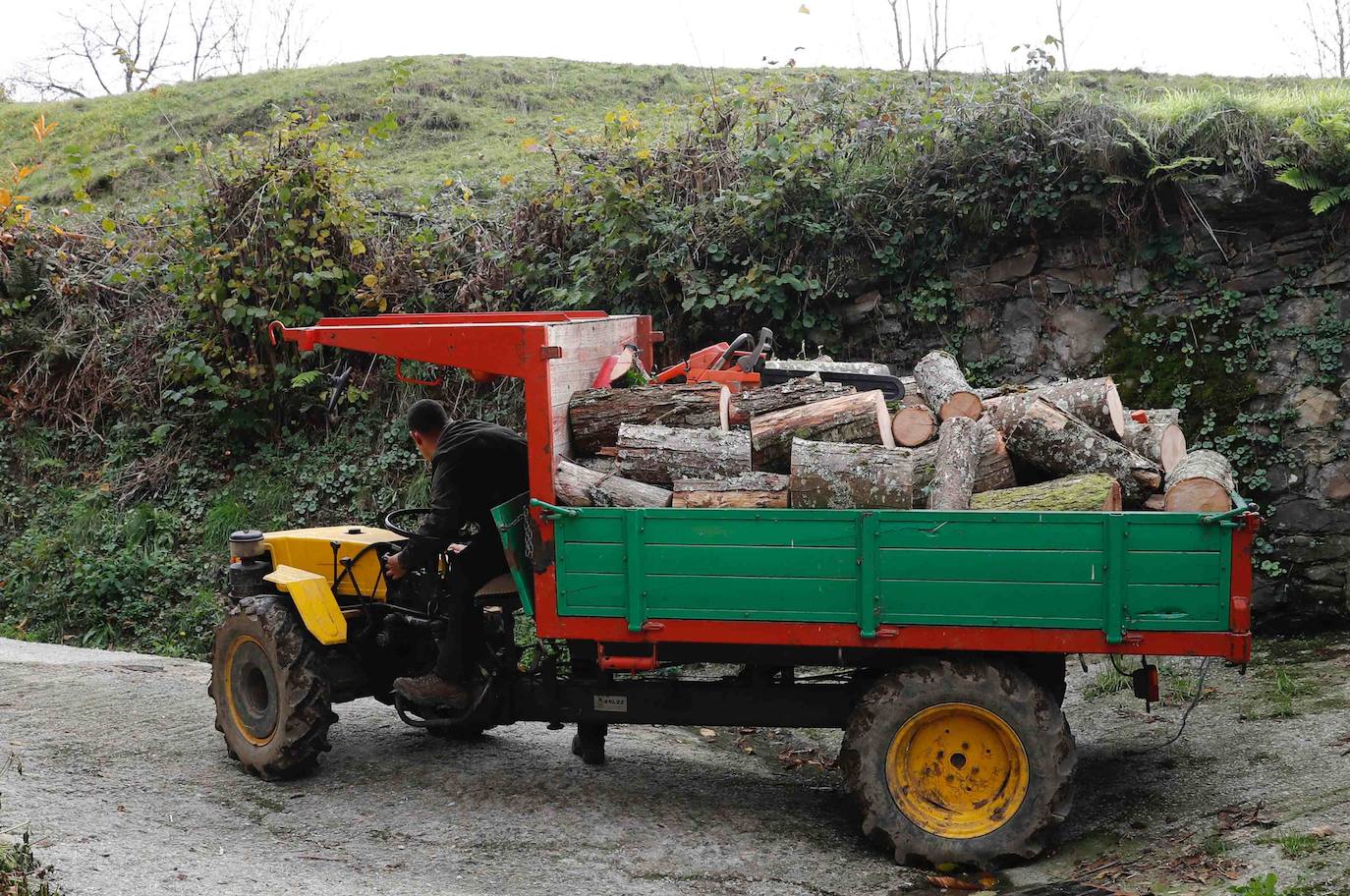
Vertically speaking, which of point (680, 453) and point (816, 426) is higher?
point (816, 426)

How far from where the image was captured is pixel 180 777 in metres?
5.91

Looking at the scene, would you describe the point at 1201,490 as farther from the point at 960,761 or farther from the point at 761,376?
the point at 761,376

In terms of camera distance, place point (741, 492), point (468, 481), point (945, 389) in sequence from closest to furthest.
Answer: point (741, 492)
point (468, 481)
point (945, 389)

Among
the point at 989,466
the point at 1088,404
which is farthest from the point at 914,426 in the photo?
the point at 1088,404

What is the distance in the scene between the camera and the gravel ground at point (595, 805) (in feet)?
15.5

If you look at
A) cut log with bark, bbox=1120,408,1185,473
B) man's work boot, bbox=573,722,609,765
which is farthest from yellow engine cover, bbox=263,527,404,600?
cut log with bark, bbox=1120,408,1185,473

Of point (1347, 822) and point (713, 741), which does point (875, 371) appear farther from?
point (1347, 822)

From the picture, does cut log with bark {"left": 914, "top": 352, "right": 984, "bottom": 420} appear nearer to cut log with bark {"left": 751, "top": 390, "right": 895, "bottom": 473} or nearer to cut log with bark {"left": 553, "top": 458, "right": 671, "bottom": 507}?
cut log with bark {"left": 751, "top": 390, "right": 895, "bottom": 473}

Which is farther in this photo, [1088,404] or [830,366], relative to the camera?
[830,366]

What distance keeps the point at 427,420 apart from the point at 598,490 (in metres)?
1.19

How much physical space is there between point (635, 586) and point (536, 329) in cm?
127

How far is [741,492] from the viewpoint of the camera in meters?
5.42

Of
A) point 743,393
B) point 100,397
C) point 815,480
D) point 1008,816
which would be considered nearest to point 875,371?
point 743,393

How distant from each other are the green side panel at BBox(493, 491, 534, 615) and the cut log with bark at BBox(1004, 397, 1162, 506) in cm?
238
